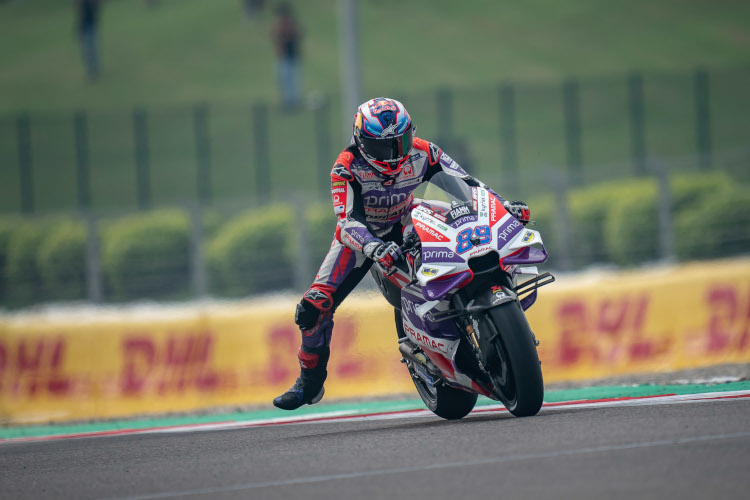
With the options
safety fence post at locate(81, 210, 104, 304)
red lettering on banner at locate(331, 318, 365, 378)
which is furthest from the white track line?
safety fence post at locate(81, 210, 104, 304)

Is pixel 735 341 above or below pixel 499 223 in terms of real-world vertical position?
below

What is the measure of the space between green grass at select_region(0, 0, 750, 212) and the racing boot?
28.0 m

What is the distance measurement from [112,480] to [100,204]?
35389 mm

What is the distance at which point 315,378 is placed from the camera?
9.13 metres

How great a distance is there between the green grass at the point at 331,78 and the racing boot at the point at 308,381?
2797 centimetres

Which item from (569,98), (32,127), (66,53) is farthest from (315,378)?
(66,53)

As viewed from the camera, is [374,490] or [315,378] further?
[315,378]

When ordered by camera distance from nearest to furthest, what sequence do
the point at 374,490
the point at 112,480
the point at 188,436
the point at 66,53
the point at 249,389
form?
the point at 374,490
the point at 112,480
the point at 188,436
the point at 249,389
the point at 66,53

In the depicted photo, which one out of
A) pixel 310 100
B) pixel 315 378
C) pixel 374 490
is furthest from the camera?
pixel 310 100

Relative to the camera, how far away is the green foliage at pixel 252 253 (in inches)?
735

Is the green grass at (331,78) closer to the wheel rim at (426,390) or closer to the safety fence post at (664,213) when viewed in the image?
the safety fence post at (664,213)

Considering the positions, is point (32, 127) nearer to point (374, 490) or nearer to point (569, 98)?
point (569, 98)

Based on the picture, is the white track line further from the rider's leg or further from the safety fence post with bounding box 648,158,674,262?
the safety fence post with bounding box 648,158,674,262

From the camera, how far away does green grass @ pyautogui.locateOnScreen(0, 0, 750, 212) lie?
44.0m
